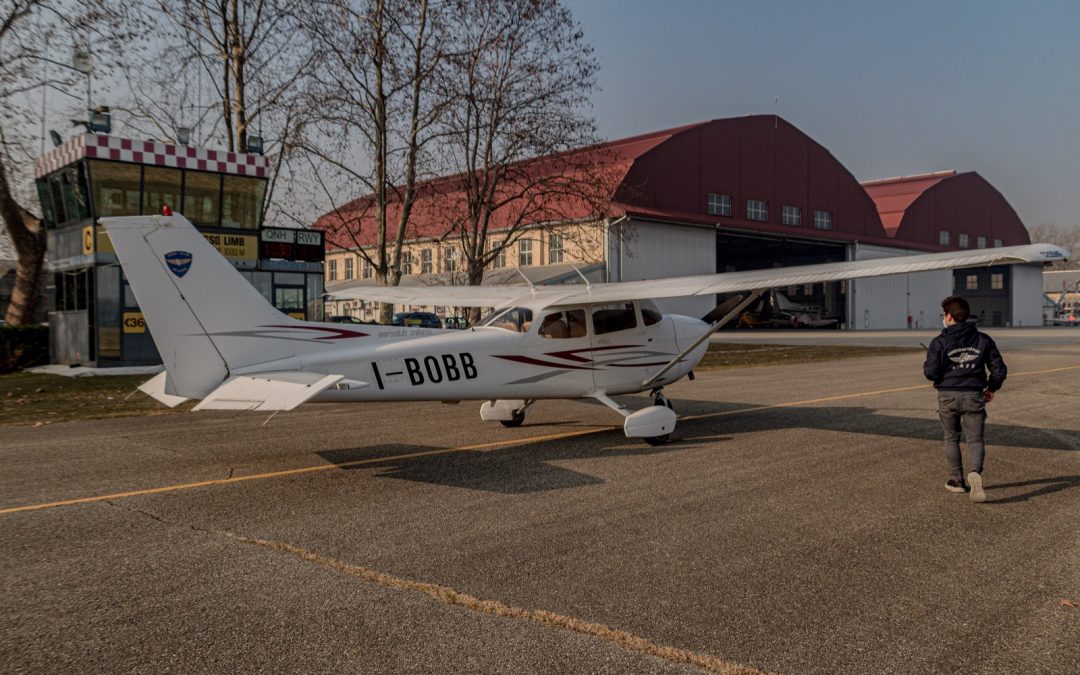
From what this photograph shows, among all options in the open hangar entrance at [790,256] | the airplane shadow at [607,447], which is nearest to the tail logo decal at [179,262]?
the airplane shadow at [607,447]

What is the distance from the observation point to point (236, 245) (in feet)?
73.7

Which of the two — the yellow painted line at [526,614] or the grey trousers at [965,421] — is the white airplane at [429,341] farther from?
the yellow painted line at [526,614]

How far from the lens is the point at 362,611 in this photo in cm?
436

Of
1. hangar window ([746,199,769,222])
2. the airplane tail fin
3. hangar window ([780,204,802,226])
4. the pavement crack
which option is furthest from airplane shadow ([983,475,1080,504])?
hangar window ([780,204,802,226])

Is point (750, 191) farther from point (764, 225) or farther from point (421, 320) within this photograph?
point (421, 320)

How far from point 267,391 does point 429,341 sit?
2272mm

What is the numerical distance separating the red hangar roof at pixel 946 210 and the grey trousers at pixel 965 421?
6009 cm

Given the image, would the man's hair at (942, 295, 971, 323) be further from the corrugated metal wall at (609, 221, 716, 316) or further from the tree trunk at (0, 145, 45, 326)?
the corrugated metal wall at (609, 221, 716, 316)

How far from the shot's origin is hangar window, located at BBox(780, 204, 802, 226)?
52000mm

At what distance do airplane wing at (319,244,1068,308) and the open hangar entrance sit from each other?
38.0 m

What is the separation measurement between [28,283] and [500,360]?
22.4m

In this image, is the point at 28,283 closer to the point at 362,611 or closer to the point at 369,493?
the point at 369,493

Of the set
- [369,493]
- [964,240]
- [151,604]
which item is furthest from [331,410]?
[964,240]

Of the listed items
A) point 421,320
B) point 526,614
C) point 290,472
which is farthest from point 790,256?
point 526,614
